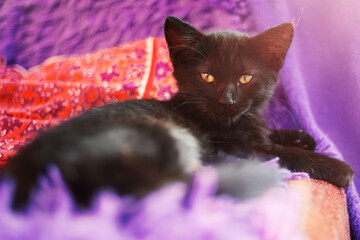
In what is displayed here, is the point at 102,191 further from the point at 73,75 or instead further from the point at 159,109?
the point at 73,75

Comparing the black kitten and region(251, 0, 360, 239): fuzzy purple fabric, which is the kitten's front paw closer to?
the black kitten

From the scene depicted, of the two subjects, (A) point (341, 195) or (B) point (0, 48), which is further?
(B) point (0, 48)

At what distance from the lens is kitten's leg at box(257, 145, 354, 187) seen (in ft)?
2.77

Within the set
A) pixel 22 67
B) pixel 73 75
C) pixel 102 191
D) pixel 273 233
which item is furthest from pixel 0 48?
pixel 273 233

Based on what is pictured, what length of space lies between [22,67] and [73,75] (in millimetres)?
275

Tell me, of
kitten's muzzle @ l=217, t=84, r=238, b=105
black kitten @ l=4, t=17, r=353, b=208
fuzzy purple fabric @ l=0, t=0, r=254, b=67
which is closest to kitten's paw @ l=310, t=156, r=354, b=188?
black kitten @ l=4, t=17, r=353, b=208

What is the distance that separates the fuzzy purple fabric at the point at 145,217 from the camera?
39 cm

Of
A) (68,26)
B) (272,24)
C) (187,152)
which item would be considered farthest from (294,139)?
(68,26)

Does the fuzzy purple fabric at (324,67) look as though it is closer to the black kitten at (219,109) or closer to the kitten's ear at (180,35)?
the black kitten at (219,109)

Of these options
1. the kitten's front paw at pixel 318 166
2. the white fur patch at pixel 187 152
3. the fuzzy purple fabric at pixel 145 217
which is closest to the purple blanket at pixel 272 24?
the kitten's front paw at pixel 318 166

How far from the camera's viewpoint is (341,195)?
845mm

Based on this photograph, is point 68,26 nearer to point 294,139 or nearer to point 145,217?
point 294,139

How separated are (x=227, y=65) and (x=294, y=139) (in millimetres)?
440

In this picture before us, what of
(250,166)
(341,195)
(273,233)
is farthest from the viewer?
(341,195)
